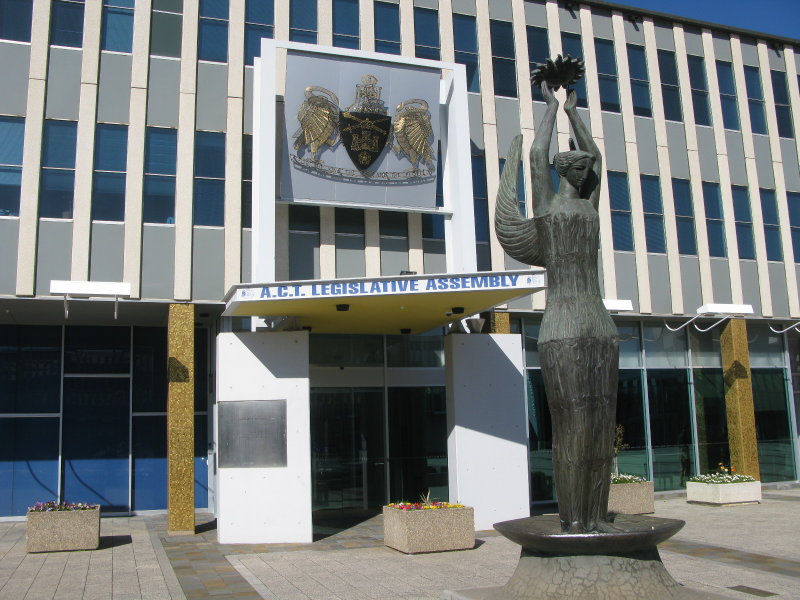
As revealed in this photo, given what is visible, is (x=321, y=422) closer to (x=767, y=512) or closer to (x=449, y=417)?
(x=449, y=417)

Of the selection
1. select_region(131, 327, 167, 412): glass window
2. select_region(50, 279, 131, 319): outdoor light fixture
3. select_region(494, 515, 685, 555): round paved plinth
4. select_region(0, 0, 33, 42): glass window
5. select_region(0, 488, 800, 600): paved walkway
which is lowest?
select_region(0, 488, 800, 600): paved walkway

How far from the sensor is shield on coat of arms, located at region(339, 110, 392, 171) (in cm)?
1778

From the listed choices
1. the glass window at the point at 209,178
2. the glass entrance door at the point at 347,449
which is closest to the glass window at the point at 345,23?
the glass window at the point at 209,178

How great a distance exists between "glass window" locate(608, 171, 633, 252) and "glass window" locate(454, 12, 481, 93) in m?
4.29

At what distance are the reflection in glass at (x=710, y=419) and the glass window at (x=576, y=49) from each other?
784 centimetres

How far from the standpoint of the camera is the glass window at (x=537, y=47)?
21.1m

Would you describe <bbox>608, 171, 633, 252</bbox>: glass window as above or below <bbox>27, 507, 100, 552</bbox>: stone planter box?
above

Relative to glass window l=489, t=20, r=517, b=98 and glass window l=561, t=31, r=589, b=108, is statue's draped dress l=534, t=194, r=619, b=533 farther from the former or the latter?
glass window l=561, t=31, r=589, b=108

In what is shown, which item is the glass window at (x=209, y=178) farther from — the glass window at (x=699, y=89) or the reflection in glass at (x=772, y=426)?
the reflection in glass at (x=772, y=426)

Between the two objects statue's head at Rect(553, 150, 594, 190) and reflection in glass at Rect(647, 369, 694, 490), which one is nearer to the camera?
statue's head at Rect(553, 150, 594, 190)

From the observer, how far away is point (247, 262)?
57.8ft

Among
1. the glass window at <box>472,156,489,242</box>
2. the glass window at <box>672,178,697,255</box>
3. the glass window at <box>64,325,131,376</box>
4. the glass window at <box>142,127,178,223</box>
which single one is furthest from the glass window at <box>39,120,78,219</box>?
the glass window at <box>672,178,697,255</box>

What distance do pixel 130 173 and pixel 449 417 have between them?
8.27 meters

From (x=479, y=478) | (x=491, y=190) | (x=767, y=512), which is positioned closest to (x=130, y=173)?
(x=491, y=190)
